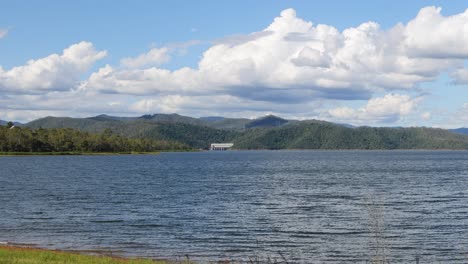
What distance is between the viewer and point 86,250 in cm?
3947

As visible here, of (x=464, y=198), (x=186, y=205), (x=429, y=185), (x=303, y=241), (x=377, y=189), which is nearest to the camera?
(x=303, y=241)

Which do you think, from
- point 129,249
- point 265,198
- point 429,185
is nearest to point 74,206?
point 265,198

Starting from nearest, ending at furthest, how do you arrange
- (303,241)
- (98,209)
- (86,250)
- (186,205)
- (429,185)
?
1. (86,250)
2. (303,241)
3. (98,209)
4. (186,205)
5. (429,185)

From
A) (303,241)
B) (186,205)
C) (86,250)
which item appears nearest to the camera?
(86,250)

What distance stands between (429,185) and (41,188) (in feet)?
216

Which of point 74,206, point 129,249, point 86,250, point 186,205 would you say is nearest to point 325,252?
point 129,249

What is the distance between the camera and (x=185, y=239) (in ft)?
148

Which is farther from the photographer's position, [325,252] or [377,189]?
[377,189]

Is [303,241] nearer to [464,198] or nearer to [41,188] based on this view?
[464,198]

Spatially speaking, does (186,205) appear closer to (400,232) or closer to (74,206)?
(74,206)

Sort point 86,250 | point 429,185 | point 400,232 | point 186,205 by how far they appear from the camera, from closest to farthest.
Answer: point 86,250, point 400,232, point 186,205, point 429,185

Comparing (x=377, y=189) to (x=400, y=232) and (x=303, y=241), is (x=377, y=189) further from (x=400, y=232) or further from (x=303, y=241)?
(x=303, y=241)

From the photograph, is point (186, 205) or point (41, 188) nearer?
point (186, 205)

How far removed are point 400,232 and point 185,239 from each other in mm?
17851
